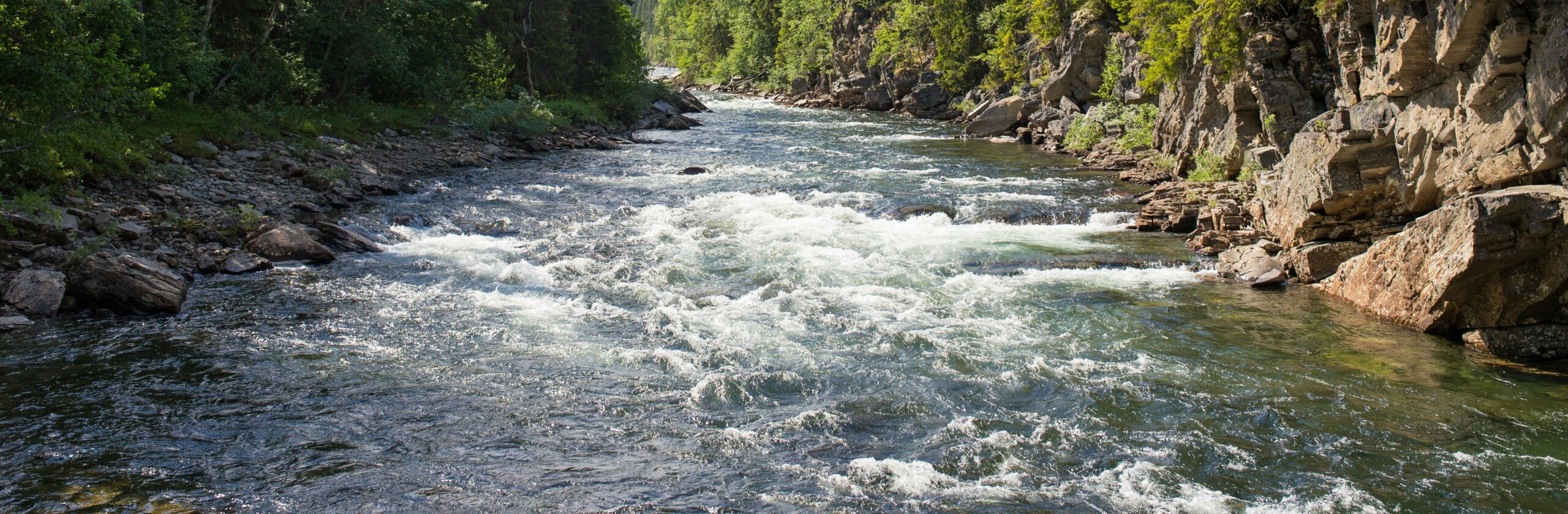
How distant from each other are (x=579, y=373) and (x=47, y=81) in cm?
1059

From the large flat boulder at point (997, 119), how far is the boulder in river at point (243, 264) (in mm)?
29182

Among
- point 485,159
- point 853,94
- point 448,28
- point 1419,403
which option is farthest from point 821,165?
point 853,94

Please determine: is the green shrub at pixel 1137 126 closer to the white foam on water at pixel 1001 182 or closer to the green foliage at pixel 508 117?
the white foam on water at pixel 1001 182

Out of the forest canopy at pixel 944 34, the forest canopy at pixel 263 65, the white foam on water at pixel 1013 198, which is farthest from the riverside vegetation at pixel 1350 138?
the forest canopy at pixel 263 65

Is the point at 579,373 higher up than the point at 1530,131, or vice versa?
the point at 1530,131

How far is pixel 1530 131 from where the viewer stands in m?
12.1

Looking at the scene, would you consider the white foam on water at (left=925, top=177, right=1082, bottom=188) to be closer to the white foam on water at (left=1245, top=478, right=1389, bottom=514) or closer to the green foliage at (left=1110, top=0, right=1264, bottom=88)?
the green foliage at (left=1110, top=0, right=1264, bottom=88)

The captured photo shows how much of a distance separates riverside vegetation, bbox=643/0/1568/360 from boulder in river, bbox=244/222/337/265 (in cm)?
1529

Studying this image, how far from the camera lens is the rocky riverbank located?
40.9ft

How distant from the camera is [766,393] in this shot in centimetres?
1019

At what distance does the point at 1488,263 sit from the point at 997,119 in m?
28.3

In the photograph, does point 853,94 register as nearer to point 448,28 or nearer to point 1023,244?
point 448,28

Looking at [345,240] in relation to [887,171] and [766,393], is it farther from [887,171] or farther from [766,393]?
[887,171]

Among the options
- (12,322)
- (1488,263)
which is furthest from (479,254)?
(1488,263)
